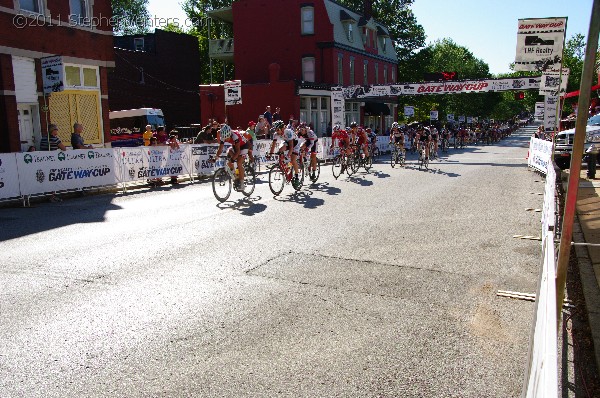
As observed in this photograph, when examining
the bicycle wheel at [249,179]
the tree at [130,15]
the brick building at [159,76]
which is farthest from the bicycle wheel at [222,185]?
the tree at [130,15]

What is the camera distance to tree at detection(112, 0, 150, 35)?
70.8 meters

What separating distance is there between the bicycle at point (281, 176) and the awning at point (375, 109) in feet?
115

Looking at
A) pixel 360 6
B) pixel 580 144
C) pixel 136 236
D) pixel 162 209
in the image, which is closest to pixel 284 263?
pixel 136 236

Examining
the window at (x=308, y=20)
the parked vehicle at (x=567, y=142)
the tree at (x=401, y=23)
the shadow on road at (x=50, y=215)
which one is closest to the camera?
the shadow on road at (x=50, y=215)

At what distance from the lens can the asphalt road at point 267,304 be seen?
4.15 metres

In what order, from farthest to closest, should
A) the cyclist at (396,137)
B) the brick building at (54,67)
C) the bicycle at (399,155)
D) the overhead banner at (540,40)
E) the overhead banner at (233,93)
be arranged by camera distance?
the bicycle at (399,155) → the cyclist at (396,137) → the overhead banner at (233,93) → the brick building at (54,67) → the overhead banner at (540,40)

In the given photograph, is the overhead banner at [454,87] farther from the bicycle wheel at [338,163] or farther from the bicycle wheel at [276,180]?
the bicycle wheel at [276,180]

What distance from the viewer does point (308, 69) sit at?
140 ft

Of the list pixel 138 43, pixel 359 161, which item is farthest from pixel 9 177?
pixel 138 43

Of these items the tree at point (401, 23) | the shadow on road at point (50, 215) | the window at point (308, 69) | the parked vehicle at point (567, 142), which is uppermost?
the tree at point (401, 23)

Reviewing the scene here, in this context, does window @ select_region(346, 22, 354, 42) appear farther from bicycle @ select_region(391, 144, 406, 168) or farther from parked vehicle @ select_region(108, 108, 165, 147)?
bicycle @ select_region(391, 144, 406, 168)

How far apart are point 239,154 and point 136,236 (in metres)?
4.79

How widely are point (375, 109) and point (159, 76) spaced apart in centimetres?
2030

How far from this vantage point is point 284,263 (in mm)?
7355
